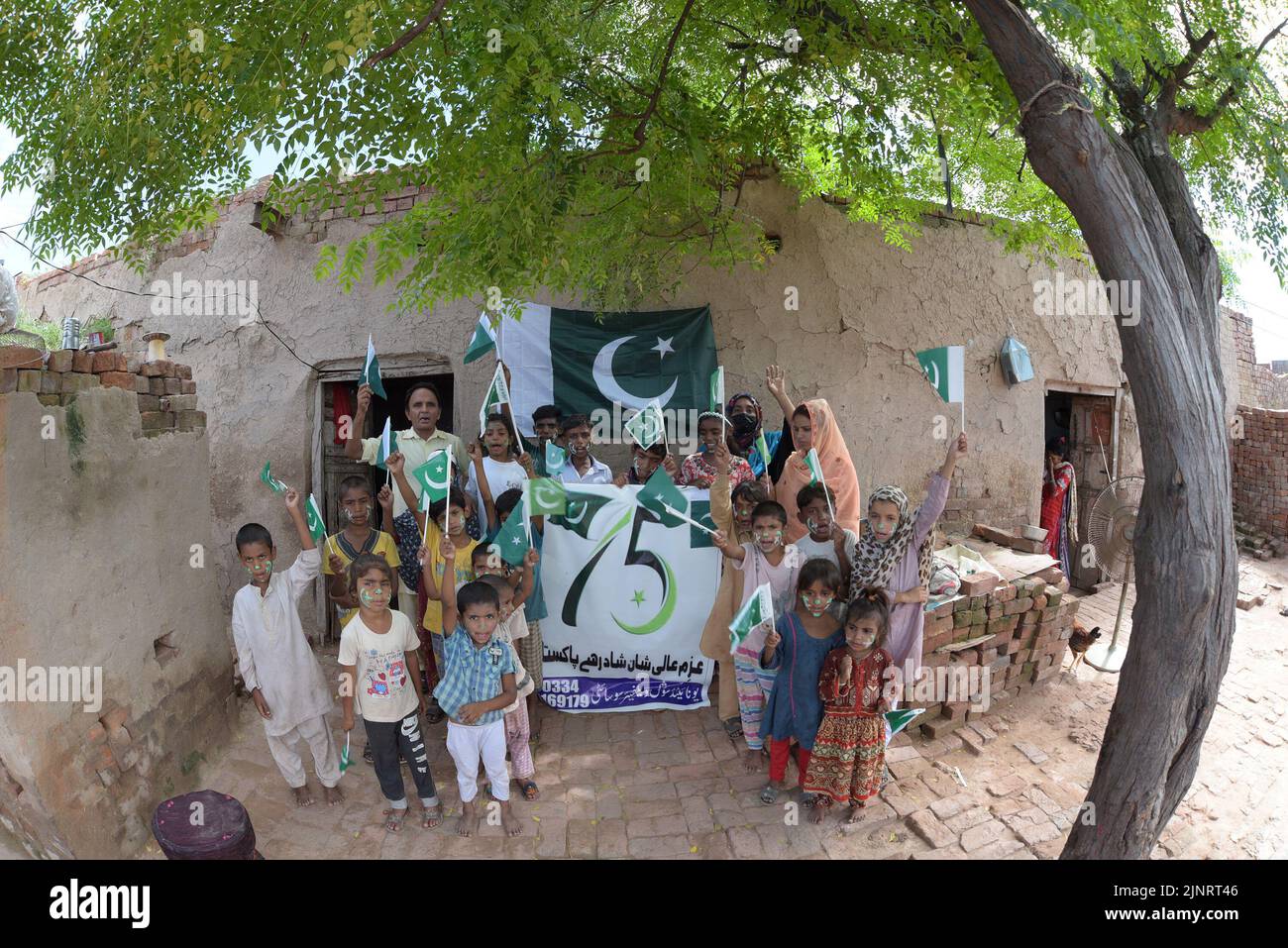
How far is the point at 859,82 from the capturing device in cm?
505

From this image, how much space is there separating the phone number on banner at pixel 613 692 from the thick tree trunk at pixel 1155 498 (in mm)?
2227

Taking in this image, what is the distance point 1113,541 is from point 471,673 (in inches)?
201

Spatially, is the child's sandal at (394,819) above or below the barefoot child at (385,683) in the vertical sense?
below

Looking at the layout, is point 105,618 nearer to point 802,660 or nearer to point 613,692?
point 613,692

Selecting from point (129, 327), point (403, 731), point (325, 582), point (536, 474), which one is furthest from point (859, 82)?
point (129, 327)

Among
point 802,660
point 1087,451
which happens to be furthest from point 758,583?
point 1087,451

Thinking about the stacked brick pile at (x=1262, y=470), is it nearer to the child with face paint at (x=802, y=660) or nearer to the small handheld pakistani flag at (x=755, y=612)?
the child with face paint at (x=802, y=660)

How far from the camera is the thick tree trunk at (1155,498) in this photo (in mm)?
2830

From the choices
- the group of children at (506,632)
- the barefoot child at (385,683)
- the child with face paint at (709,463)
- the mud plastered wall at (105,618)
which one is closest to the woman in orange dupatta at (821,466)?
the group of children at (506,632)

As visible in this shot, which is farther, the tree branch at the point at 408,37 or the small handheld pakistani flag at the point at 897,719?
the small handheld pakistani flag at the point at 897,719

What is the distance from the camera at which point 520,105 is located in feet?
13.1

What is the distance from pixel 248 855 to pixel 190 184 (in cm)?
429

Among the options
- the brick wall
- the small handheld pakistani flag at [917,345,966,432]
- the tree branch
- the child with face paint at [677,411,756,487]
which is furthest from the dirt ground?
the brick wall

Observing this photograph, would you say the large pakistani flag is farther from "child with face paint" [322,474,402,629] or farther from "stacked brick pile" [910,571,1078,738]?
"stacked brick pile" [910,571,1078,738]
